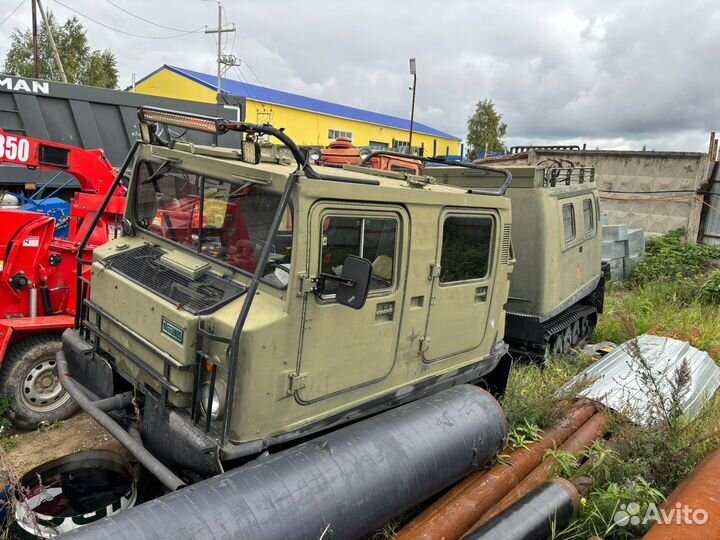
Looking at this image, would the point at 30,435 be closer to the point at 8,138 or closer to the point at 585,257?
the point at 8,138

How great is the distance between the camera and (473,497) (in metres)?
3.42

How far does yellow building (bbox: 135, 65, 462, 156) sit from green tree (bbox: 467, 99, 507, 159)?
18.0 feet

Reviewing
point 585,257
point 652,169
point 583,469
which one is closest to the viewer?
point 583,469

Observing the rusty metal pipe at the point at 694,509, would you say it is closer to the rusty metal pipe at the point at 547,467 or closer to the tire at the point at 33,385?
the rusty metal pipe at the point at 547,467

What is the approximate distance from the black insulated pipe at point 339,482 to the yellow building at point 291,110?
2714cm

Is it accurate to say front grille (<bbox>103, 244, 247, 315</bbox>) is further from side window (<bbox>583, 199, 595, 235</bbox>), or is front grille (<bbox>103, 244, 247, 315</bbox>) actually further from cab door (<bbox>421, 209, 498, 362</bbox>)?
side window (<bbox>583, 199, 595, 235</bbox>)

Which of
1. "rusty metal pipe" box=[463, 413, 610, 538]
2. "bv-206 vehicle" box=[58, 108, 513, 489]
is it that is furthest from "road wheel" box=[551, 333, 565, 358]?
"bv-206 vehicle" box=[58, 108, 513, 489]

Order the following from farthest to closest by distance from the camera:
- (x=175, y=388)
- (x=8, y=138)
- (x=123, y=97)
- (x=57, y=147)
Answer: (x=123, y=97), (x=57, y=147), (x=8, y=138), (x=175, y=388)

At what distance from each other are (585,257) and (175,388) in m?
6.43

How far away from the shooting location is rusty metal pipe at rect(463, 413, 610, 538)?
134 inches

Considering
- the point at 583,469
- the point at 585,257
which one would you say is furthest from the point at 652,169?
the point at 583,469

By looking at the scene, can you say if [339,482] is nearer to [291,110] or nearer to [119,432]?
[119,432]

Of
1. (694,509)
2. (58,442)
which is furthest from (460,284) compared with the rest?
(58,442)

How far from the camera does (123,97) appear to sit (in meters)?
11.1
